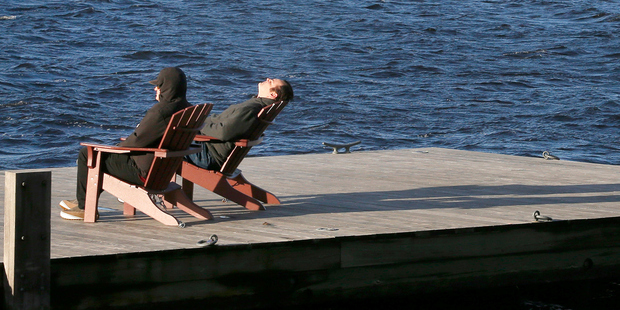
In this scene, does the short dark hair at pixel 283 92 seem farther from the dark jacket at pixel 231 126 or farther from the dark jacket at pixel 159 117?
the dark jacket at pixel 159 117

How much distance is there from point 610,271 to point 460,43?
29.6 metres

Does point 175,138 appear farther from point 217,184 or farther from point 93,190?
point 217,184

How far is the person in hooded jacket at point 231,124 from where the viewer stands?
21.7 feet

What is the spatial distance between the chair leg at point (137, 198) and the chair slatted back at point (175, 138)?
0.08 meters

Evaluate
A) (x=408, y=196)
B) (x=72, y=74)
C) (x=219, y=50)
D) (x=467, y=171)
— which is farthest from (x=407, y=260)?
(x=219, y=50)

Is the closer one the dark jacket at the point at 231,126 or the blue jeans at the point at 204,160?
the dark jacket at the point at 231,126

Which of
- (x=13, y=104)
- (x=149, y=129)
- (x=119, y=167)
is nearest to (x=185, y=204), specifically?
(x=119, y=167)

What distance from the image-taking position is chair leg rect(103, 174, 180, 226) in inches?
236

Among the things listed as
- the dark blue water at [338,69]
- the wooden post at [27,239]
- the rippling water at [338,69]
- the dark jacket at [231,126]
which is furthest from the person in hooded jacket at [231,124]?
the rippling water at [338,69]

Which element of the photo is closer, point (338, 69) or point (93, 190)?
point (93, 190)

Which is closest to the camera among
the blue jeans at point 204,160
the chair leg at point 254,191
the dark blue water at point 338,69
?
the blue jeans at point 204,160

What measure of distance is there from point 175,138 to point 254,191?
131 centimetres

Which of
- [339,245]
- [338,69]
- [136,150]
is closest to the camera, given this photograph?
[339,245]

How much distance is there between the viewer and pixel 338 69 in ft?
99.1
